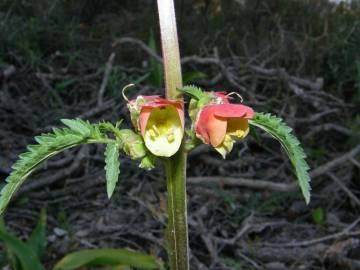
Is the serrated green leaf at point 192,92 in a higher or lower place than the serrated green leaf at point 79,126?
higher

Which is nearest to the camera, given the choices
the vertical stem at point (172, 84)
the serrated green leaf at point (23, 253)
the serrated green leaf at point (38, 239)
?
the vertical stem at point (172, 84)

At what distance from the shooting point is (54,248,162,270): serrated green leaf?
158cm

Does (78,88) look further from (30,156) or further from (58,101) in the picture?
(30,156)

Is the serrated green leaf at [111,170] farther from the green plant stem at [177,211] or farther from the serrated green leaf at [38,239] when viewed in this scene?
the serrated green leaf at [38,239]

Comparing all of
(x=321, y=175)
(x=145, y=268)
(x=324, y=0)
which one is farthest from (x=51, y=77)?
(x=324, y=0)

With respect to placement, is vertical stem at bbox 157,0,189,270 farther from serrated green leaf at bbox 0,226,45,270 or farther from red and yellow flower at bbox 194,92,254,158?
serrated green leaf at bbox 0,226,45,270

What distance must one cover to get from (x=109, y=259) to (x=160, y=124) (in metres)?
0.92

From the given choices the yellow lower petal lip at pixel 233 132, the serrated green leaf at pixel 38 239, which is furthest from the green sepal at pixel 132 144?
the serrated green leaf at pixel 38 239

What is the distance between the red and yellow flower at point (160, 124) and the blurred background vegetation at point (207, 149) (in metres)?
0.84

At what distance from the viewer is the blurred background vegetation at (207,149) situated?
2.15m

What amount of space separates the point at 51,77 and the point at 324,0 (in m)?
3.18

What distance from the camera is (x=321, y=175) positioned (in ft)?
8.29

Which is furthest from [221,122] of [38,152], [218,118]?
[38,152]

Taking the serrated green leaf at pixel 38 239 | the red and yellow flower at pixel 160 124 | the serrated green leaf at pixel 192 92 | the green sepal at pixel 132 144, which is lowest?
the serrated green leaf at pixel 38 239
